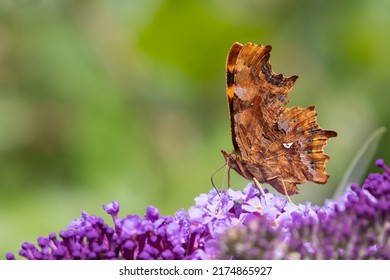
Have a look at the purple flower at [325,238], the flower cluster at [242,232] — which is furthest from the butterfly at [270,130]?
the purple flower at [325,238]

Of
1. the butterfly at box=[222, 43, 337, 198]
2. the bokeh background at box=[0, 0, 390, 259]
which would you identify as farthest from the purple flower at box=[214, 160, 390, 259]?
the bokeh background at box=[0, 0, 390, 259]

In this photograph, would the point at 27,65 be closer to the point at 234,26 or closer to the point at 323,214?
the point at 234,26

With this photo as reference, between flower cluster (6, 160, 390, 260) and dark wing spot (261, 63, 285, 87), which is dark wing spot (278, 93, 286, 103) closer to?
dark wing spot (261, 63, 285, 87)

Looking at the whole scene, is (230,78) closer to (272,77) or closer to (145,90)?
(272,77)

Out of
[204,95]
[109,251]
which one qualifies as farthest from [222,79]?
[109,251]

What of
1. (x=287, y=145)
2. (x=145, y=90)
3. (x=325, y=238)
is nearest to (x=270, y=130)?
(x=287, y=145)
